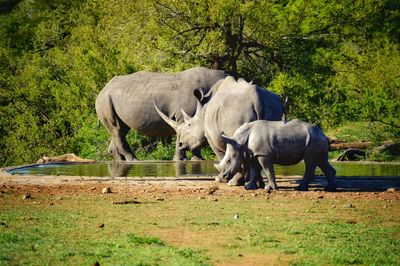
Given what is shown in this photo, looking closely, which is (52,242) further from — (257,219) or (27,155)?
(27,155)

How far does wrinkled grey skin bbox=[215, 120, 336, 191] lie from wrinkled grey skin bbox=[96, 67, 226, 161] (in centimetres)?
505

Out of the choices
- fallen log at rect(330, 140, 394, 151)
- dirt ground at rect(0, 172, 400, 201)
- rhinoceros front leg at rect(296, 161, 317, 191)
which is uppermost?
rhinoceros front leg at rect(296, 161, 317, 191)

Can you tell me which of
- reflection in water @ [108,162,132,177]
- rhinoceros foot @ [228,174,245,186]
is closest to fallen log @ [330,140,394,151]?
reflection in water @ [108,162,132,177]

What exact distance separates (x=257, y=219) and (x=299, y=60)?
47.6 ft

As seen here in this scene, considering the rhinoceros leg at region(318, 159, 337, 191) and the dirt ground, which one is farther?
Answer: the rhinoceros leg at region(318, 159, 337, 191)

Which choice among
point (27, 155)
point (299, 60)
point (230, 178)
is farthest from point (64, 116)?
point (230, 178)

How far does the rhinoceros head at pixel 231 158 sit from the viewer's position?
13547 mm

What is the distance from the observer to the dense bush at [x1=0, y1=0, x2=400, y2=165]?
23.9 meters

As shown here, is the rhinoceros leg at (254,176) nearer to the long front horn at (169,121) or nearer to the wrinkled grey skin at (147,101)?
the long front horn at (169,121)

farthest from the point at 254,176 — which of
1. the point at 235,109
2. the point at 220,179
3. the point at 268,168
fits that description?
the point at 235,109

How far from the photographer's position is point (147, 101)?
65.6 ft

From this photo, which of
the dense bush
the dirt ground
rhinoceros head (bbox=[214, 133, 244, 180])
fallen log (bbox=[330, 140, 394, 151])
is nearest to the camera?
the dirt ground

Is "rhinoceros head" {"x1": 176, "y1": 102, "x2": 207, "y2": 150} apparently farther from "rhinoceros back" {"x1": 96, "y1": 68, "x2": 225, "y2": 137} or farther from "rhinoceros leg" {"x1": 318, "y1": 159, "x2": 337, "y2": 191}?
"rhinoceros leg" {"x1": 318, "y1": 159, "x2": 337, "y2": 191}

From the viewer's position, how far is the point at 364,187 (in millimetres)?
14023
